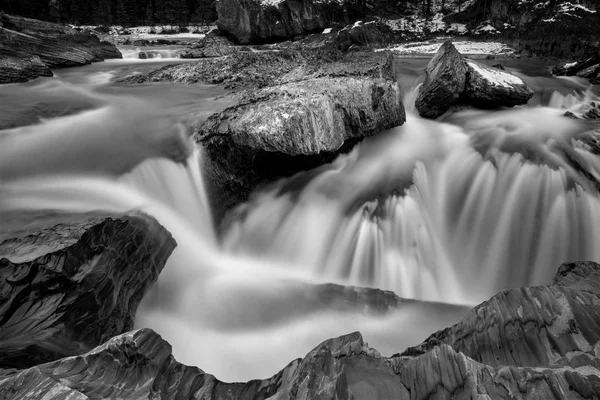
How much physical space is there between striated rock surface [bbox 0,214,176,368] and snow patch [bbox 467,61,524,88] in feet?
29.4

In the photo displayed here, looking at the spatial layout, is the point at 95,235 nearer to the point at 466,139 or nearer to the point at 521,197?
the point at 521,197

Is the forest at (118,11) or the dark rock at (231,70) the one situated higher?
the forest at (118,11)

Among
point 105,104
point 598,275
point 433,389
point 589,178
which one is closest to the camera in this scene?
point 433,389

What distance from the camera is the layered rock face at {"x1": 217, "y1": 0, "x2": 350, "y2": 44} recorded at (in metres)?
31.8

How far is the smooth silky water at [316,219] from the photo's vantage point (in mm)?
4441

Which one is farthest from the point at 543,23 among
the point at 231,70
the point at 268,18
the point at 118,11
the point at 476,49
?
the point at 118,11

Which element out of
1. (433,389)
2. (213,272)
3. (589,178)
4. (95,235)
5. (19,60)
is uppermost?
(19,60)

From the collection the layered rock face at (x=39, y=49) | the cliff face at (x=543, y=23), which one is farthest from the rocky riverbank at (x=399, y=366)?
the cliff face at (x=543, y=23)

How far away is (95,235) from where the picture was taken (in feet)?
11.2

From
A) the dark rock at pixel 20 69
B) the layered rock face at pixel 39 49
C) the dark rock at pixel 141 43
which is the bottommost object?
the dark rock at pixel 20 69

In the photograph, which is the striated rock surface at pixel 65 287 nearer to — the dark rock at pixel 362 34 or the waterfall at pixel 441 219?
the waterfall at pixel 441 219

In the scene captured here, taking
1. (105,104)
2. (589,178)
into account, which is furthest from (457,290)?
(105,104)

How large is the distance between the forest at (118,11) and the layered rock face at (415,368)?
2273 inches

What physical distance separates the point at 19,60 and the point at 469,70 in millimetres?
13613
